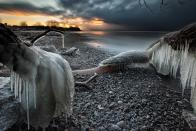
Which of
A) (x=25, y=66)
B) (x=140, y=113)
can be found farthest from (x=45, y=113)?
(x=140, y=113)

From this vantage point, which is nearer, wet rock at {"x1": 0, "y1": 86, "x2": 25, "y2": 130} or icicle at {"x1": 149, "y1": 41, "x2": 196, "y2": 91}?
wet rock at {"x1": 0, "y1": 86, "x2": 25, "y2": 130}

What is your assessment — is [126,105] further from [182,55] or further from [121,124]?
[182,55]

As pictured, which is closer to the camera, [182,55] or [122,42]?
[182,55]

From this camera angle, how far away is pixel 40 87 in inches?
169

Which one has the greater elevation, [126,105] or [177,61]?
[177,61]

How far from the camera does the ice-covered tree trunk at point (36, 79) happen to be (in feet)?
13.3

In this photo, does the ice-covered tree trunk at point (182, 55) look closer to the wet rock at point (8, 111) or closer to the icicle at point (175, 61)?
the icicle at point (175, 61)

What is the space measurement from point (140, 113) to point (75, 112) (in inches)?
53.9

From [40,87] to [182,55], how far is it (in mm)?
3365

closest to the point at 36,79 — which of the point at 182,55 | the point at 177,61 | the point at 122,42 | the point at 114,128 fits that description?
the point at 114,128

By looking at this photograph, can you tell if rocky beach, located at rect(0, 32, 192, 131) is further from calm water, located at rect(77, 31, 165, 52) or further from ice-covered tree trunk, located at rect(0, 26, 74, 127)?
calm water, located at rect(77, 31, 165, 52)

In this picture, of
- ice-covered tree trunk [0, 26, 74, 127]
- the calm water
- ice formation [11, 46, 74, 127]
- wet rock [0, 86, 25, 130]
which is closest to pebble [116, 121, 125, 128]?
ice-covered tree trunk [0, 26, 74, 127]

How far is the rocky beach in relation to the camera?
5094mm

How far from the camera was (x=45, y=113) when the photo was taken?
4391mm
